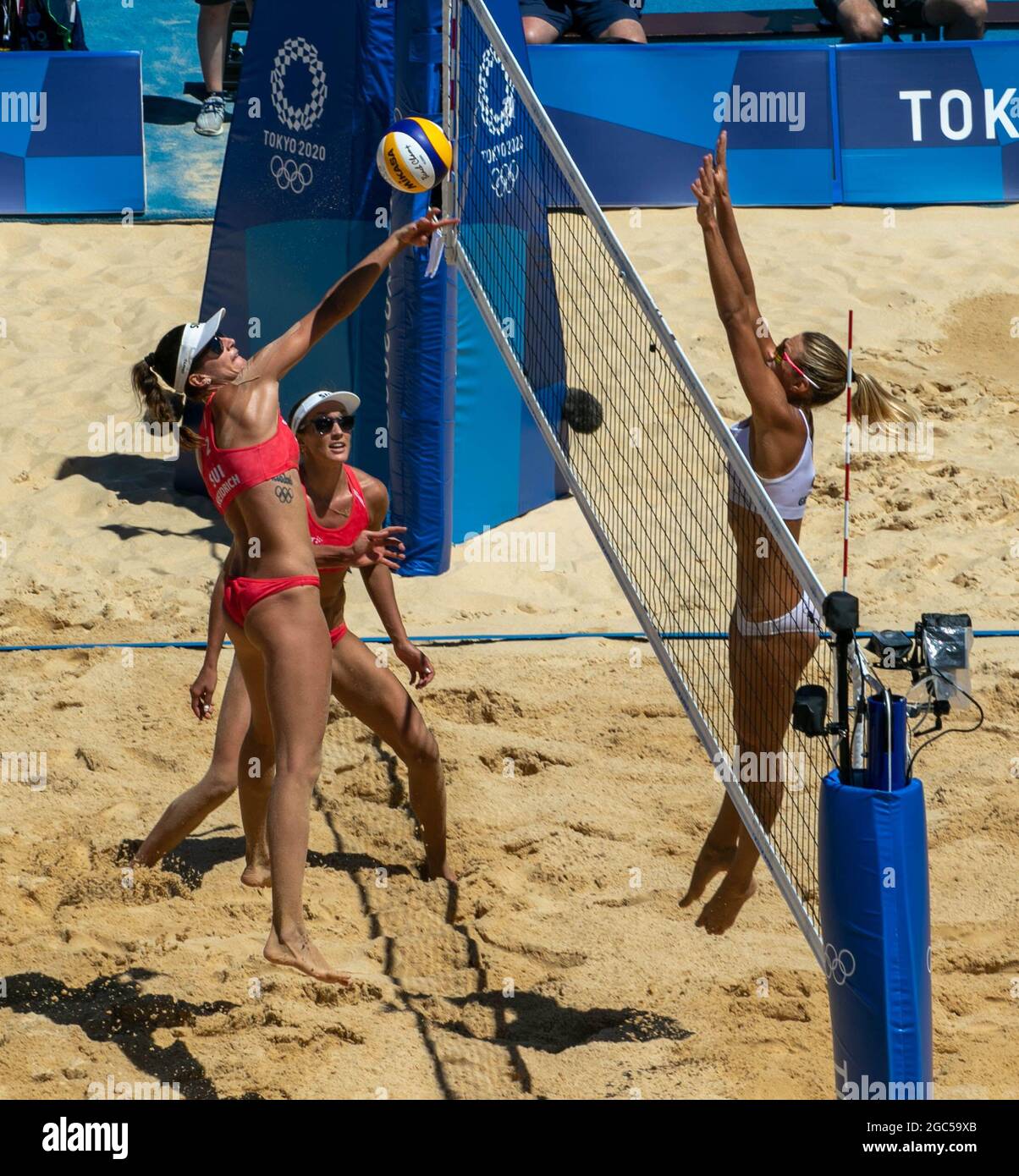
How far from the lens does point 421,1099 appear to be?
3.80 meters

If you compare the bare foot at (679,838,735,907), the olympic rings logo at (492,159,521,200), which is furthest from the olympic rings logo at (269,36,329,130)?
the bare foot at (679,838,735,907)

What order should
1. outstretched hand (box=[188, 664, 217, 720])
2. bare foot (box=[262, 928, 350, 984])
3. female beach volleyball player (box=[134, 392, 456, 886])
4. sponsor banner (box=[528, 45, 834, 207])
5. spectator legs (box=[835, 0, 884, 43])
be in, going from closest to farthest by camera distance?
bare foot (box=[262, 928, 350, 984]) < female beach volleyball player (box=[134, 392, 456, 886]) < outstretched hand (box=[188, 664, 217, 720]) < sponsor banner (box=[528, 45, 834, 207]) < spectator legs (box=[835, 0, 884, 43])

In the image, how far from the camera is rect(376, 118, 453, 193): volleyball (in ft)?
16.5

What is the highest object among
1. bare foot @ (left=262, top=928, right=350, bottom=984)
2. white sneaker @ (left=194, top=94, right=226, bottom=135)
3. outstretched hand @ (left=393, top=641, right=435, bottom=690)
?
white sneaker @ (left=194, top=94, right=226, bottom=135)

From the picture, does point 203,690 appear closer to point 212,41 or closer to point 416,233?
point 416,233

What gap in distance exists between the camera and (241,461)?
4270 mm

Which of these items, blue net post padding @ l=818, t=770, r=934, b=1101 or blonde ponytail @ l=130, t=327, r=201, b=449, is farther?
blonde ponytail @ l=130, t=327, r=201, b=449

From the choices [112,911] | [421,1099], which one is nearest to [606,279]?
[112,911]

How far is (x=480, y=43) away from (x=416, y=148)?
1431 mm

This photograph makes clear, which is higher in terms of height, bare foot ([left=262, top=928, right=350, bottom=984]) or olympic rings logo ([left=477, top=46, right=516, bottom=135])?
olympic rings logo ([left=477, top=46, right=516, bottom=135])

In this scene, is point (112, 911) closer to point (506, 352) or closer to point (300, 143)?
point (506, 352)

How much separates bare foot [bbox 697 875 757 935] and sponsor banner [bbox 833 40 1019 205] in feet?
22.9

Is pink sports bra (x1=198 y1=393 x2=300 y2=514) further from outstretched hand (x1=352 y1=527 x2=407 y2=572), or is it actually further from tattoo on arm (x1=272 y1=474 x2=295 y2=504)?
outstretched hand (x1=352 y1=527 x2=407 y2=572)

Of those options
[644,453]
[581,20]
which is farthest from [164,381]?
[581,20]
